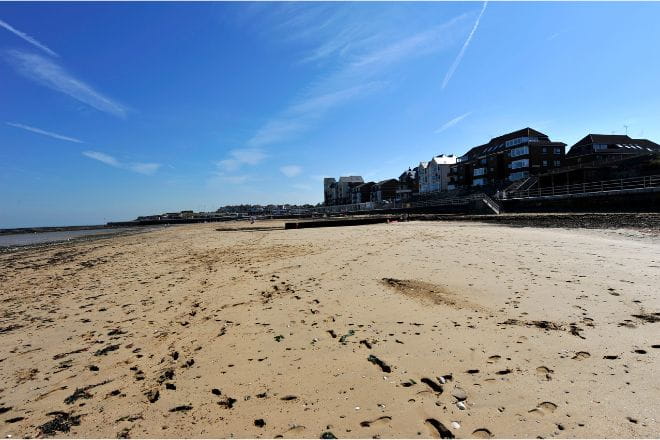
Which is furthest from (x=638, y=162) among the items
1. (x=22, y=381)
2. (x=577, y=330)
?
(x=22, y=381)

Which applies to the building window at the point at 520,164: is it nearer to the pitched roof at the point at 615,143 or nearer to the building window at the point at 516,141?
the building window at the point at 516,141

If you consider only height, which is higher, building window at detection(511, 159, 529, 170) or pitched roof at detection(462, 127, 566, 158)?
pitched roof at detection(462, 127, 566, 158)

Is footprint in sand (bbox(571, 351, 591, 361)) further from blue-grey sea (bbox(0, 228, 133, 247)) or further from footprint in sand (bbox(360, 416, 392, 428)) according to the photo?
blue-grey sea (bbox(0, 228, 133, 247))

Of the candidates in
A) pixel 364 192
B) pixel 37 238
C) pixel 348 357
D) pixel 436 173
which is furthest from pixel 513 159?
pixel 37 238

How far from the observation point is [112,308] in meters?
6.72

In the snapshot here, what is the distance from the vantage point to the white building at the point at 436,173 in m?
92.4

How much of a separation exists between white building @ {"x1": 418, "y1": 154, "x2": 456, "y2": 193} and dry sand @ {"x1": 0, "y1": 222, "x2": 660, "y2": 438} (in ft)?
292

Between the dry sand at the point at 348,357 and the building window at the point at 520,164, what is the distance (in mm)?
70802

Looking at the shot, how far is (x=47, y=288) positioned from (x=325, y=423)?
10.5 meters

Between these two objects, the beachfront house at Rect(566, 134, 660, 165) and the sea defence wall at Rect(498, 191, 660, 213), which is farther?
the beachfront house at Rect(566, 134, 660, 165)

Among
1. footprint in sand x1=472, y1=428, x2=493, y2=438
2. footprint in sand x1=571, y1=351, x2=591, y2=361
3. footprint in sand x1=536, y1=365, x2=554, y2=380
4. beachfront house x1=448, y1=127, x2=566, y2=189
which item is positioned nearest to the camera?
footprint in sand x1=472, y1=428, x2=493, y2=438

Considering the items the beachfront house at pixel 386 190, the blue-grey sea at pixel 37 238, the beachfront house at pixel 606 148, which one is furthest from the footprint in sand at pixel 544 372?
the beachfront house at pixel 386 190

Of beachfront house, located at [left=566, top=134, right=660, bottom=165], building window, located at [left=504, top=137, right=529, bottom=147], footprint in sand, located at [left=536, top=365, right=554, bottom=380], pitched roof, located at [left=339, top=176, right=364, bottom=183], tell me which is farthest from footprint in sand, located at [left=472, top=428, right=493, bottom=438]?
pitched roof, located at [left=339, top=176, right=364, bottom=183]

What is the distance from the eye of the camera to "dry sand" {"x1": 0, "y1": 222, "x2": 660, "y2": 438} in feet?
9.39
